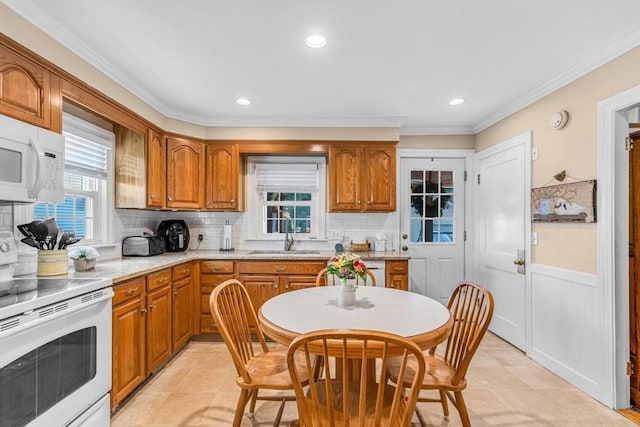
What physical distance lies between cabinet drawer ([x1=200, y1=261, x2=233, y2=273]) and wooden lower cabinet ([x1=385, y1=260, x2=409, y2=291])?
1649mm

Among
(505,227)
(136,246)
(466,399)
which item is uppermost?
(505,227)

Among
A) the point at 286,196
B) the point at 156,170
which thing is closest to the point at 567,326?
the point at 286,196

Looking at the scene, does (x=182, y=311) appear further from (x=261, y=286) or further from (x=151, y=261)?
(x=261, y=286)

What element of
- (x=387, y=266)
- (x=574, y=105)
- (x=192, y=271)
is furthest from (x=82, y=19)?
(x=574, y=105)

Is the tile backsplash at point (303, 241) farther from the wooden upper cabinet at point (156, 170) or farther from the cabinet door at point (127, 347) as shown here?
the cabinet door at point (127, 347)

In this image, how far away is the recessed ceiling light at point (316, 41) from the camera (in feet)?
7.01

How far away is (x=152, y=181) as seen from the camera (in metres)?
3.28

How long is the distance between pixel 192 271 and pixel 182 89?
175 cm

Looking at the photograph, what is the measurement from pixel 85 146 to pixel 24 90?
1070 millimetres

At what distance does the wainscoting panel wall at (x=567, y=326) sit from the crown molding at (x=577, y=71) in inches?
59.9

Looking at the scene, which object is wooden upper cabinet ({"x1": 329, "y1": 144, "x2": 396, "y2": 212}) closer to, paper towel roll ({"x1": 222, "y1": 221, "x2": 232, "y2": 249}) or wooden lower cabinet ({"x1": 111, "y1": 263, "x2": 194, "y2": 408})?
paper towel roll ({"x1": 222, "y1": 221, "x2": 232, "y2": 249})

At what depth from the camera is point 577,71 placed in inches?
99.9

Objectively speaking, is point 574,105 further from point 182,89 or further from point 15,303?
point 15,303

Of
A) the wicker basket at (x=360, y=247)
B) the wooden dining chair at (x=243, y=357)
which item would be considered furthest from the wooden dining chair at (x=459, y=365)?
the wicker basket at (x=360, y=247)
